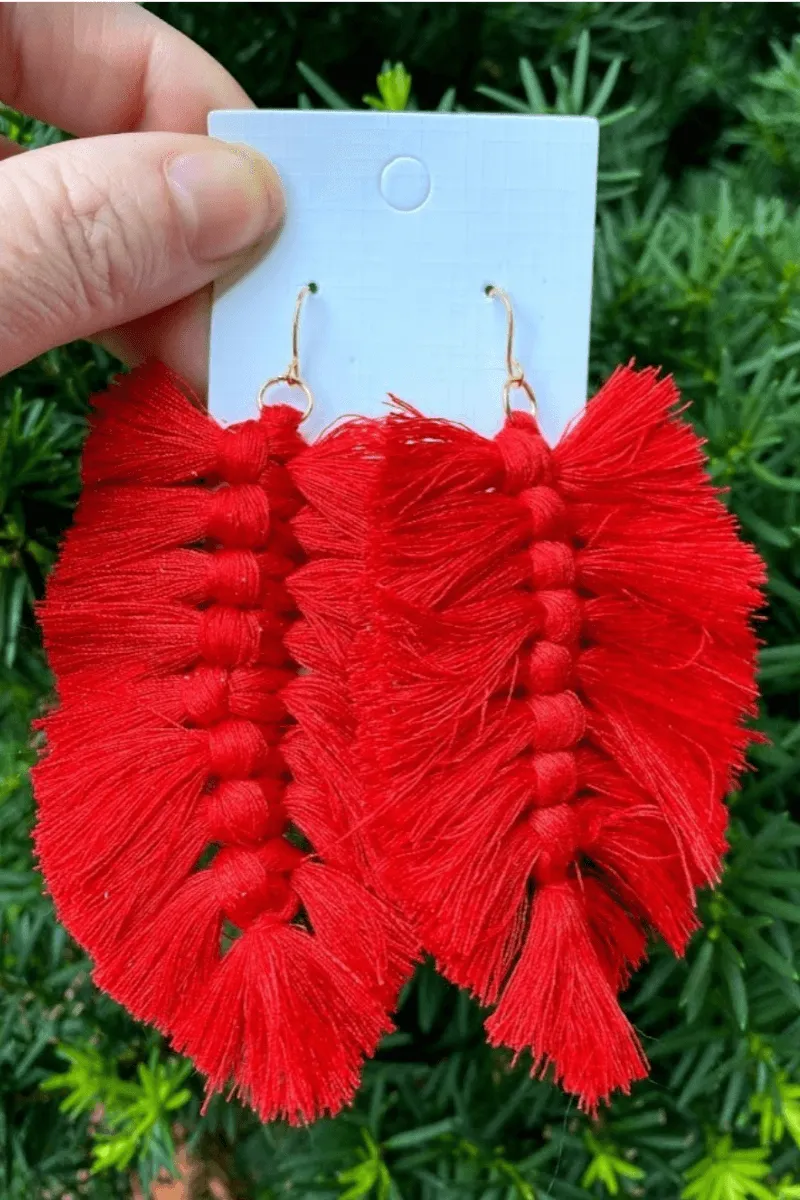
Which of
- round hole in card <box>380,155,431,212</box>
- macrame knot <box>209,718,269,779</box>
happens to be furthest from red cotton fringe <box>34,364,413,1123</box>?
round hole in card <box>380,155,431,212</box>

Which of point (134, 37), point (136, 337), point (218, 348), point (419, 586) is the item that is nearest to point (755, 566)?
point (419, 586)

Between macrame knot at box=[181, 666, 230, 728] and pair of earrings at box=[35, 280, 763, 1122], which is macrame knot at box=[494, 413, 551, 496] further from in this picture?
Answer: macrame knot at box=[181, 666, 230, 728]

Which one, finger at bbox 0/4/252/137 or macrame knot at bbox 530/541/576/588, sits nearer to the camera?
macrame knot at bbox 530/541/576/588

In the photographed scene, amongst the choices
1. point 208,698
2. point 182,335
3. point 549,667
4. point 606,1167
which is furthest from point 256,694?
point 606,1167

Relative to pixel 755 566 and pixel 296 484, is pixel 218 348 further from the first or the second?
pixel 755 566

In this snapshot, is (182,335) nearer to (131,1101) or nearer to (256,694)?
(256,694)

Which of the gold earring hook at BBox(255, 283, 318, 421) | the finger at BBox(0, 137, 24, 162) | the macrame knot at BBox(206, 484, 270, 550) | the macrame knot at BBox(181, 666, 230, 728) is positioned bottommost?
the macrame knot at BBox(181, 666, 230, 728)
